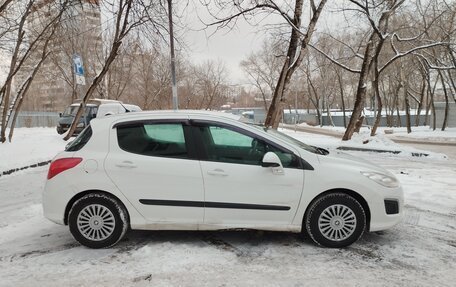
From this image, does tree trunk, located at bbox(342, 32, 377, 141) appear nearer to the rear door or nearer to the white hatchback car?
the white hatchback car

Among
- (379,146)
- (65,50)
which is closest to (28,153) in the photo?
(379,146)

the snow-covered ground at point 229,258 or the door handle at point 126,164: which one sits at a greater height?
the door handle at point 126,164

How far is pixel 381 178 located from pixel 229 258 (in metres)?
1.98

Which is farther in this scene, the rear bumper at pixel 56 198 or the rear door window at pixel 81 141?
the rear door window at pixel 81 141

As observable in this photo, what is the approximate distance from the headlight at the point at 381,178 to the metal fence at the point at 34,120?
3760 cm

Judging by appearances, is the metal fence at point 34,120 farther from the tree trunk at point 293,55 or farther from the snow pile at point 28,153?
the tree trunk at point 293,55

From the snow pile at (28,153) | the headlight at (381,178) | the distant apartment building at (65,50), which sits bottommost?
the snow pile at (28,153)

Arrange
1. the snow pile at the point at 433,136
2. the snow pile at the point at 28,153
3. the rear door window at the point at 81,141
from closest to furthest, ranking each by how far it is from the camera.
→ 1. the rear door window at the point at 81,141
2. the snow pile at the point at 28,153
3. the snow pile at the point at 433,136

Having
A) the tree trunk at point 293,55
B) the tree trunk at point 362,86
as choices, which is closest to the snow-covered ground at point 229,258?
the tree trunk at point 293,55

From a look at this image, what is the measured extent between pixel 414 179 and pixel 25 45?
1756cm

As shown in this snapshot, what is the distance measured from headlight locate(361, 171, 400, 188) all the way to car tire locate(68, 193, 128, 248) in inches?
113

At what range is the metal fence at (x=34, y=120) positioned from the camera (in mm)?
36122

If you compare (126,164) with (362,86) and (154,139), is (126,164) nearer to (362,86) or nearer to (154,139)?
(154,139)

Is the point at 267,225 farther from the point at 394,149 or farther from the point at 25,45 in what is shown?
the point at 25,45
